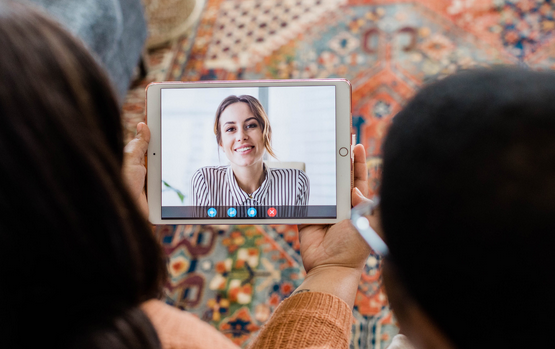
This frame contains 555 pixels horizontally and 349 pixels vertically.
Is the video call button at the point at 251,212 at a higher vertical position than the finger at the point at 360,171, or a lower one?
lower

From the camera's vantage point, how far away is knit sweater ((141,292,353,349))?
17.1 inches

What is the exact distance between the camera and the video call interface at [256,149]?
2.23ft

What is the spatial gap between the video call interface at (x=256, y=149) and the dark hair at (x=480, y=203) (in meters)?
0.37

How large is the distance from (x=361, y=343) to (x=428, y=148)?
2.66 feet

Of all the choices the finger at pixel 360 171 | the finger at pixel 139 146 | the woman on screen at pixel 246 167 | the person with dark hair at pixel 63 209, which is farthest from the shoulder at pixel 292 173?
the person with dark hair at pixel 63 209

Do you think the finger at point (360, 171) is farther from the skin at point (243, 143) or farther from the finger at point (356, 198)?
the skin at point (243, 143)

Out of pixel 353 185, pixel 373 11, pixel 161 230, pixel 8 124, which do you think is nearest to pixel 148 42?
pixel 161 230

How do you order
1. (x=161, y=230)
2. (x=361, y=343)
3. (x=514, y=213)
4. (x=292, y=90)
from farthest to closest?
(x=161, y=230)
(x=361, y=343)
(x=292, y=90)
(x=514, y=213)

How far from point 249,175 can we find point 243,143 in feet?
0.20

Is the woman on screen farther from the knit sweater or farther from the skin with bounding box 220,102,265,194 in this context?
the knit sweater

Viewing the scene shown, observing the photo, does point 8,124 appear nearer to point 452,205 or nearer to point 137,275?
point 137,275

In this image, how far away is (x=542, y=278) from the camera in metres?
0.25

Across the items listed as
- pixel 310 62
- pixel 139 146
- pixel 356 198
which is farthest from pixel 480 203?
pixel 310 62

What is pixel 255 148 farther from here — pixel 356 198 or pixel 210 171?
pixel 356 198
